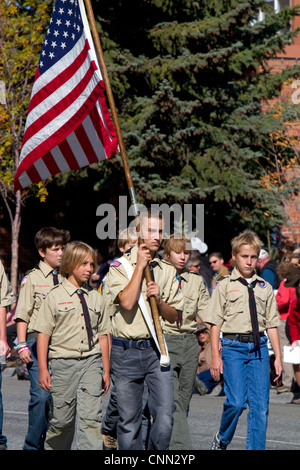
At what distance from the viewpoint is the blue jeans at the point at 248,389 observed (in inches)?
257

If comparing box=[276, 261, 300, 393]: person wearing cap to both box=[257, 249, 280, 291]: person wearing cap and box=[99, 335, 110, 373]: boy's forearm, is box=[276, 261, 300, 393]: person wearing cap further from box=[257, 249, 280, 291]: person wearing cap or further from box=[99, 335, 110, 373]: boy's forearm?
box=[99, 335, 110, 373]: boy's forearm

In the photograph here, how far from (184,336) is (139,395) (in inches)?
67.7

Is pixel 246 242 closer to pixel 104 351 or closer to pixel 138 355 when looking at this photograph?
pixel 104 351

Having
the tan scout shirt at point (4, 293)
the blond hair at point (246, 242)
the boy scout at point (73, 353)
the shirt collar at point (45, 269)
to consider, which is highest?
the blond hair at point (246, 242)

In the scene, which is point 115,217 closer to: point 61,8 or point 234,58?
point 234,58

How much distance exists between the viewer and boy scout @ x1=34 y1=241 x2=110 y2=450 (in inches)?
237

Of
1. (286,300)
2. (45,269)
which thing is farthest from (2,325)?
(286,300)

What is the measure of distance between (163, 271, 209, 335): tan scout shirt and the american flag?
1.76 metres

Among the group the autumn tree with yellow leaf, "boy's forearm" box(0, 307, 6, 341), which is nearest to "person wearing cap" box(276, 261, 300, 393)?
"boy's forearm" box(0, 307, 6, 341)

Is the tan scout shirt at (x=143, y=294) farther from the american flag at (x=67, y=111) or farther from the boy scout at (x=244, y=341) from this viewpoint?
the american flag at (x=67, y=111)

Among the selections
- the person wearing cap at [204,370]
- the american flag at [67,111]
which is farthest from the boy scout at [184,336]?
the person wearing cap at [204,370]

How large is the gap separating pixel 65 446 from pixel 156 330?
126 centimetres

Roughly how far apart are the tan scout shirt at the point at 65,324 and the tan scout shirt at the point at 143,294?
402mm
